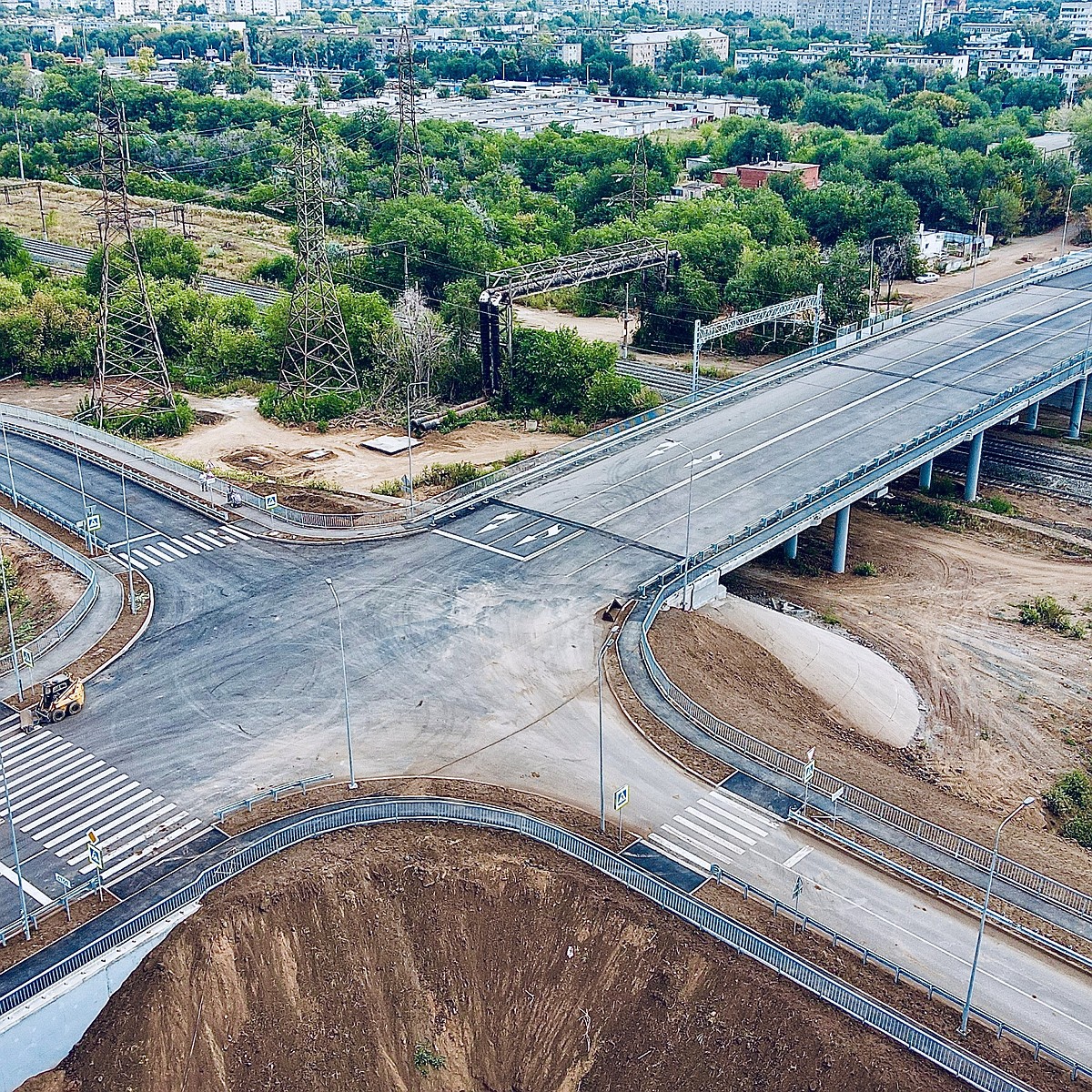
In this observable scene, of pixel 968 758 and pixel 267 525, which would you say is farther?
pixel 267 525

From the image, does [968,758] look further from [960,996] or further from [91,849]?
[91,849]

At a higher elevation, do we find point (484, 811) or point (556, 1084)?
point (484, 811)

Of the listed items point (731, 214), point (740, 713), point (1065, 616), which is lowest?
point (1065, 616)

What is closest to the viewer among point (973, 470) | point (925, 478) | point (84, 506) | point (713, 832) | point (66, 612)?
point (713, 832)

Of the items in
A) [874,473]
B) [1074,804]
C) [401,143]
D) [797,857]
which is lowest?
[1074,804]

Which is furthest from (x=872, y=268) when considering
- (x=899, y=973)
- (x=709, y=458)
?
(x=899, y=973)

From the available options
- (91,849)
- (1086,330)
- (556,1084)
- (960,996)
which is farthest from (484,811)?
(1086,330)

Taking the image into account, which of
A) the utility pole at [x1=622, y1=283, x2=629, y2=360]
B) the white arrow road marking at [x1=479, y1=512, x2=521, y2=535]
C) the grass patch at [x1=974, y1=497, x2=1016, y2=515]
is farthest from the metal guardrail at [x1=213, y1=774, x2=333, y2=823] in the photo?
the utility pole at [x1=622, y1=283, x2=629, y2=360]

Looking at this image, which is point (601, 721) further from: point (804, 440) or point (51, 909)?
point (804, 440)
